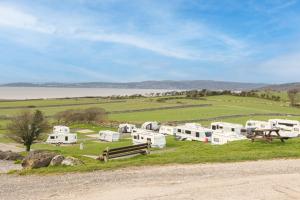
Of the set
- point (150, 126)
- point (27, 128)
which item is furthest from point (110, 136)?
point (150, 126)

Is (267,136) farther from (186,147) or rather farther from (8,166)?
(8,166)

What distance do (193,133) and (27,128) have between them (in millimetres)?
18105

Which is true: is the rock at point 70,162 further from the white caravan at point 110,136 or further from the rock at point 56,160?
the white caravan at point 110,136

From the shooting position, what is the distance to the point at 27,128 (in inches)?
1626

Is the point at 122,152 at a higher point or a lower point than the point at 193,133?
higher

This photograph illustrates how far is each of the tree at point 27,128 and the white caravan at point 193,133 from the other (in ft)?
50.2

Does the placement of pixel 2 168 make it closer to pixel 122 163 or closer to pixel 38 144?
pixel 122 163

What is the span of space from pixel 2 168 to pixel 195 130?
2578 centimetres

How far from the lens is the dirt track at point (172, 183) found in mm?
11289

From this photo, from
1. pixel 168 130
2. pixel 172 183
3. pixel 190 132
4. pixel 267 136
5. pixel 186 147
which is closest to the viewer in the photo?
pixel 172 183

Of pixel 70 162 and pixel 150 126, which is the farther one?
pixel 150 126

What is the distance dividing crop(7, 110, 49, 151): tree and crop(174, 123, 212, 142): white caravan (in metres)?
15.3

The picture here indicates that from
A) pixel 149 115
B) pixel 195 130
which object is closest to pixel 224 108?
pixel 149 115

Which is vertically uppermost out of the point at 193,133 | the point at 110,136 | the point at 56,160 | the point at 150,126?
the point at 56,160
